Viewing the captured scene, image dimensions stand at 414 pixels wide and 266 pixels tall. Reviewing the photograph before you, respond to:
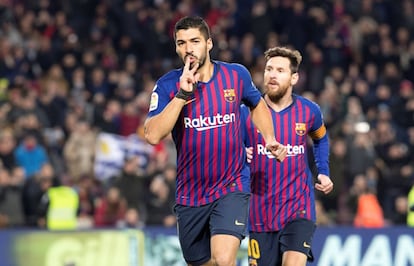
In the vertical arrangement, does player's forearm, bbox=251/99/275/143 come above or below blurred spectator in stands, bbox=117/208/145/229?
above

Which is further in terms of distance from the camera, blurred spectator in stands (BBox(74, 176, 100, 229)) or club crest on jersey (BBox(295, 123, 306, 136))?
blurred spectator in stands (BBox(74, 176, 100, 229))

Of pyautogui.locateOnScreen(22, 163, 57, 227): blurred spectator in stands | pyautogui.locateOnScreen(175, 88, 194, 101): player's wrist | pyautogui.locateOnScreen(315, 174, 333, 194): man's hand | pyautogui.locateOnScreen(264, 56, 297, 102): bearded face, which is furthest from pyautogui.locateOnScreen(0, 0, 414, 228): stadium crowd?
pyautogui.locateOnScreen(175, 88, 194, 101): player's wrist

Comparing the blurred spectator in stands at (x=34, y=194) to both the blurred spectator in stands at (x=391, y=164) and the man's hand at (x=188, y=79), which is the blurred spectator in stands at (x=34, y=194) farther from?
the man's hand at (x=188, y=79)

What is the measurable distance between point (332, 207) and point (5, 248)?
512 centimetres

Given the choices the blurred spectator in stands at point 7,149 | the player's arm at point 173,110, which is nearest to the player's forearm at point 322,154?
the player's arm at point 173,110

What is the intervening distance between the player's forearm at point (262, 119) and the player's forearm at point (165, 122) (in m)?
0.90

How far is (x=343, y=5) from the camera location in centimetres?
2308

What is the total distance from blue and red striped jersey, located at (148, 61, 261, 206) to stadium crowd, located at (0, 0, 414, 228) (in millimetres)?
7358

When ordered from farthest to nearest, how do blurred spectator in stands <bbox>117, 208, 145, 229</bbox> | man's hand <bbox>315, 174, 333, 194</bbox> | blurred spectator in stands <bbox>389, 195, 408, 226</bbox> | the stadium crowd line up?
blurred spectator in stands <bbox>389, 195, 408, 226</bbox>
the stadium crowd
blurred spectator in stands <bbox>117, 208, 145, 229</bbox>
man's hand <bbox>315, 174, 333, 194</bbox>

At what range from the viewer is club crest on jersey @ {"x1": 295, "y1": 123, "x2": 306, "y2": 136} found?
9445 mm

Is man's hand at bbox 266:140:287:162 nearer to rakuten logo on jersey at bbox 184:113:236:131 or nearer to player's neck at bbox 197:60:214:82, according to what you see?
rakuten logo on jersey at bbox 184:113:236:131

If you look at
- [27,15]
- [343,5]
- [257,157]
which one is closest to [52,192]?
[27,15]

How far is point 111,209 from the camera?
1603 centimetres

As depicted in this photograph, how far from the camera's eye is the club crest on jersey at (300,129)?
9445 millimetres
